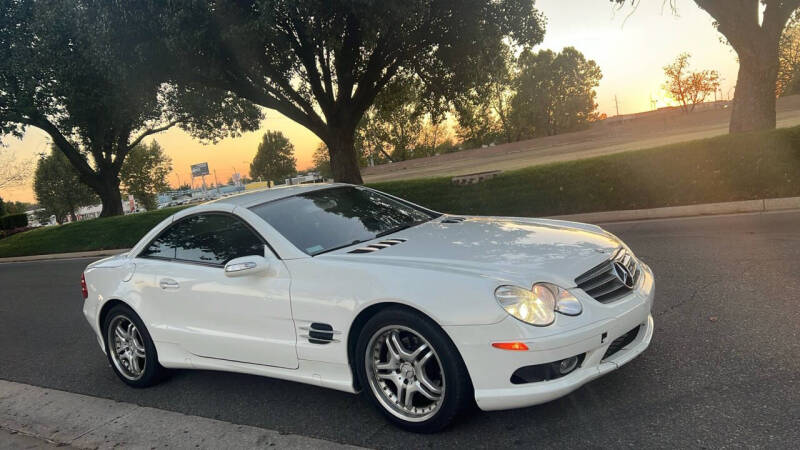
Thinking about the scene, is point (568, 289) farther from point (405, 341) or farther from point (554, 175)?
point (554, 175)

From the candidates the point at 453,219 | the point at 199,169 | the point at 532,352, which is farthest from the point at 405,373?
the point at 199,169

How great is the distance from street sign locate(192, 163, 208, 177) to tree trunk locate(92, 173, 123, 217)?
148 feet

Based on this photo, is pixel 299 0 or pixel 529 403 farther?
pixel 299 0

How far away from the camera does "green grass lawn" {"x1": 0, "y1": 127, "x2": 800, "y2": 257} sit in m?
10.8

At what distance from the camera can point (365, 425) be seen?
143 inches

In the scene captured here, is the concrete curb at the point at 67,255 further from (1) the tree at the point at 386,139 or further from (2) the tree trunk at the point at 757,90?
(1) the tree at the point at 386,139

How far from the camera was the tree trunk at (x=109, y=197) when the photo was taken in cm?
2983

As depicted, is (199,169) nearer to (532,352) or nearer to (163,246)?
(163,246)

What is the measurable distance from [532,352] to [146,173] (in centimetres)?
7019

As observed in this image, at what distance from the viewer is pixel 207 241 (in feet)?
14.8

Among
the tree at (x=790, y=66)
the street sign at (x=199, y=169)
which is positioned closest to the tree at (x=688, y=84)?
the tree at (x=790, y=66)

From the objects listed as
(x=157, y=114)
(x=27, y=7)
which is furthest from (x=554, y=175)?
(x=27, y=7)

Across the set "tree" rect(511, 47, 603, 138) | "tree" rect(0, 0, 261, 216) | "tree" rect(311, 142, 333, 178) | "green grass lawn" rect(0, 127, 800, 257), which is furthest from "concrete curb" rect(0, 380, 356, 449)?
"tree" rect(311, 142, 333, 178)

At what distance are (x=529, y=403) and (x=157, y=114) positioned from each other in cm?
2165
